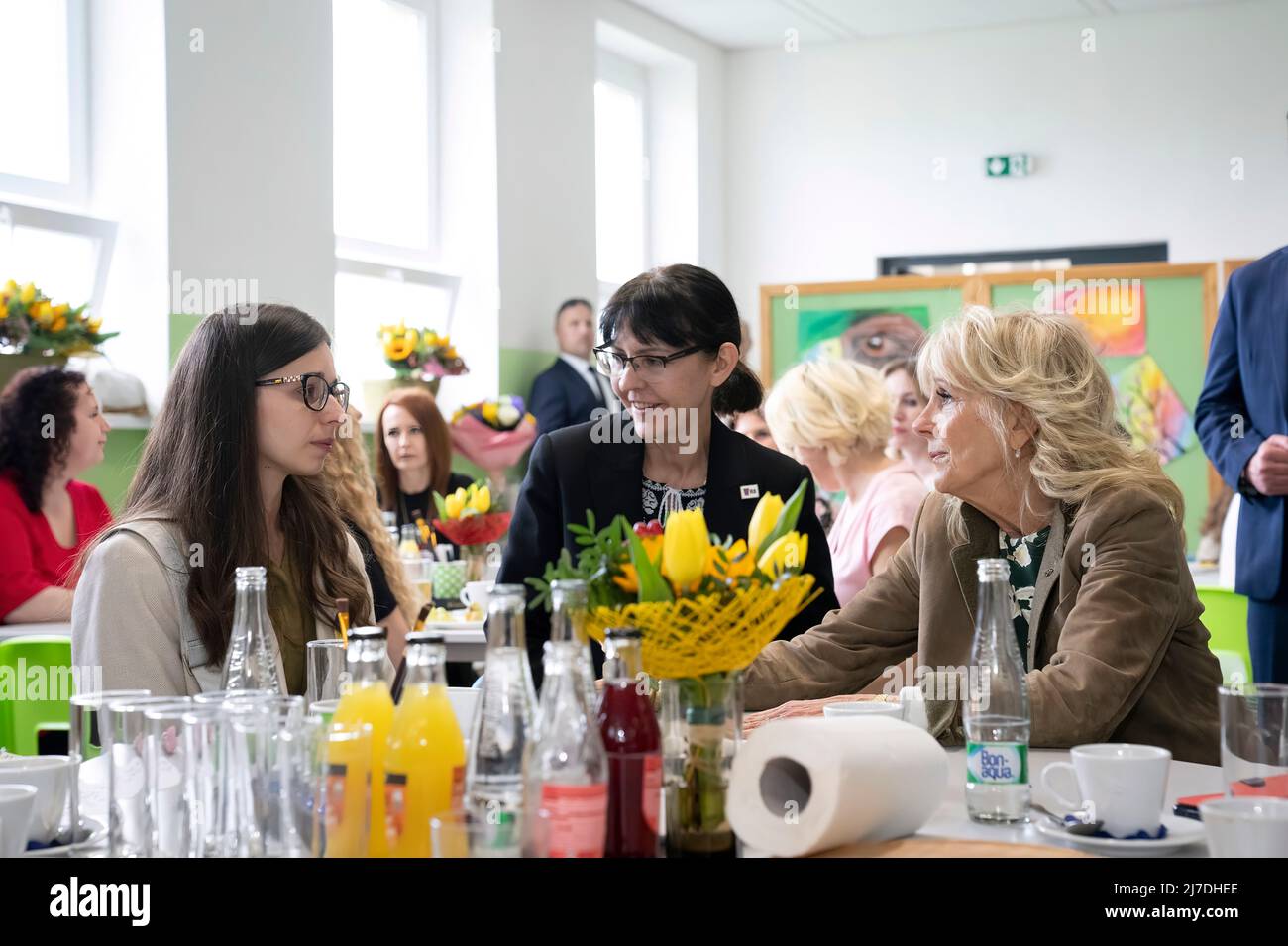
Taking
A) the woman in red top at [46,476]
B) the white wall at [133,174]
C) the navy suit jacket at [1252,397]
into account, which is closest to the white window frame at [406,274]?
the white wall at [133,174]

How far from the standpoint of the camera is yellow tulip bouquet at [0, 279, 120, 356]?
172 inches

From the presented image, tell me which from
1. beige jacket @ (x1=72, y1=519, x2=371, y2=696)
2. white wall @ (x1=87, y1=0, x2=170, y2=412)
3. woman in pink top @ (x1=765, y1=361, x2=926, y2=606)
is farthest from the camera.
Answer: white wall @ (x1=87, y1=0, x2=170, y2=412)

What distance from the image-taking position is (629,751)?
120 cm

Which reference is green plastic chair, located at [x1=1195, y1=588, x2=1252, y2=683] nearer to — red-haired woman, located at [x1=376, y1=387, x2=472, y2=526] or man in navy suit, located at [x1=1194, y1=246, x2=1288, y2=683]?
man in navy suit, located at [x1=1194, y1=246, x2=1288, y2=683]

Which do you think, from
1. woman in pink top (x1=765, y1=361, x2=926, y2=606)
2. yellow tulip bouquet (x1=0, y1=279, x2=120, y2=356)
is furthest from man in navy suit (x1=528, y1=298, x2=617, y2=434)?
woman in pink top (x1=765, y1=361, x2=926, y2=606)

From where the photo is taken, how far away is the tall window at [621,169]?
8.90 meters

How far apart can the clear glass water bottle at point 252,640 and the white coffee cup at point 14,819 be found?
0.28 meters

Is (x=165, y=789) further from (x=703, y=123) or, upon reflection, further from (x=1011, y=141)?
(x=703, y=123)

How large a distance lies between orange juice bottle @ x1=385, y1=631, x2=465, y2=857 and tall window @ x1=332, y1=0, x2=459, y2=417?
212 inches

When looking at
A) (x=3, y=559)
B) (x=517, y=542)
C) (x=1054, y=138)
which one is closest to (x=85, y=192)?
(x=3, y=559)

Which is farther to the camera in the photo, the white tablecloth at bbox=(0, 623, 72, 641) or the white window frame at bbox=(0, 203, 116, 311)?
the white window frame at bbox=(0, 203, 116, 311)

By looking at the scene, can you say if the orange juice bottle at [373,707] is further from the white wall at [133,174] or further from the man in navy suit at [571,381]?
the man in navy suit at [571,381]

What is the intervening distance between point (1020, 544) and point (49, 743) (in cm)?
159
